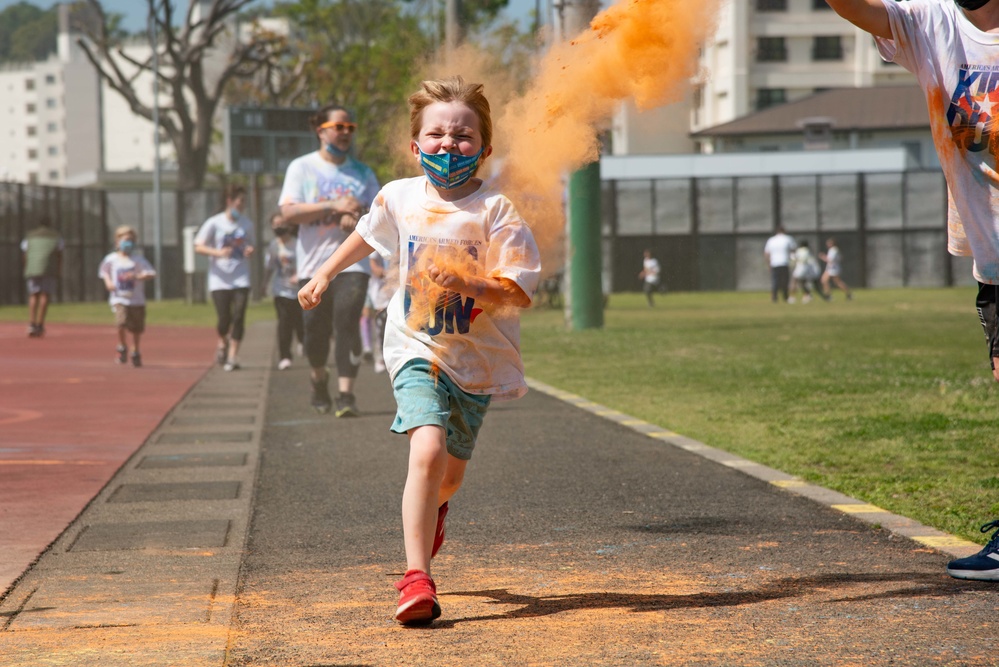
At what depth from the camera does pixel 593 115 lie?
491cm

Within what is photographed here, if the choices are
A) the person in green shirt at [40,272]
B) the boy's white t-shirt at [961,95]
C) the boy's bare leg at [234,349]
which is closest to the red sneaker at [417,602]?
the boy's white t-shirt at [961,95]

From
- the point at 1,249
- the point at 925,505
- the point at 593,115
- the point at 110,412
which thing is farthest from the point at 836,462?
the point at 1,249

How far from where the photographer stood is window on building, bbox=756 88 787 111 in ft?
241

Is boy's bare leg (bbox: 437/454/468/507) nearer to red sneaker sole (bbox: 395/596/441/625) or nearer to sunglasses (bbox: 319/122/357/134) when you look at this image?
red sneaker sole (bbox: 395/596/441/625)

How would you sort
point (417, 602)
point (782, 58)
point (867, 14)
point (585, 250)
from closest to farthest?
point (417, 602)
point (867, 14)
point (585, 250)
point (782, 58)

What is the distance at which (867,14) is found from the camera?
4.25 metres

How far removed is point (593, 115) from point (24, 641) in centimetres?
249

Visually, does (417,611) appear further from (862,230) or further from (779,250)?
(862,230)

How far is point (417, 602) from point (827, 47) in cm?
7384

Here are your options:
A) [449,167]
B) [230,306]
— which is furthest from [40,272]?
[449,167]

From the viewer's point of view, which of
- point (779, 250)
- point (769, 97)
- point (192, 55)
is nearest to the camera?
point (779, 250)

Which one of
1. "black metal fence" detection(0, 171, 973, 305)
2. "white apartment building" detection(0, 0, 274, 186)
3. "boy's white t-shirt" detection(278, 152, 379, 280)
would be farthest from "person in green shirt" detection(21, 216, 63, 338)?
"white apartment building" detection(0, 0, 274, 186)

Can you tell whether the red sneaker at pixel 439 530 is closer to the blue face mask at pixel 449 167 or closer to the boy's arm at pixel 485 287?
the boy's arm at pixel 485 287

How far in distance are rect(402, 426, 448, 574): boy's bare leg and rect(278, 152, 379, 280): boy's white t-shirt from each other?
5.43 meters
